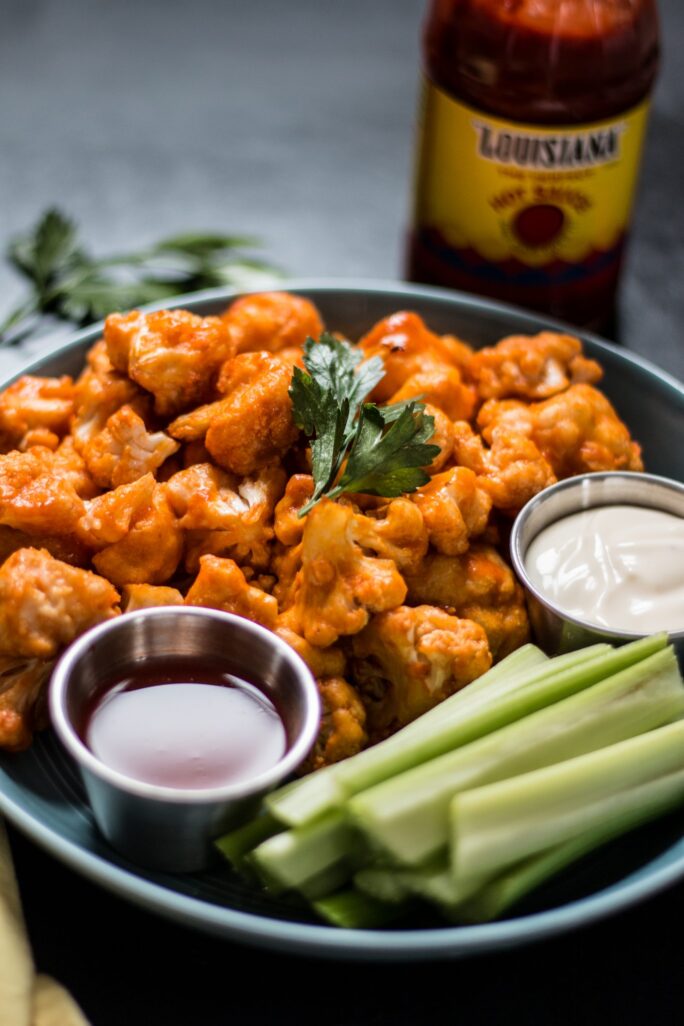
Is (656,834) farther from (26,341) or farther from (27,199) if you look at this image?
(27,199)

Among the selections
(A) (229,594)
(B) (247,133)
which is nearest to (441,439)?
(A) (229,594)

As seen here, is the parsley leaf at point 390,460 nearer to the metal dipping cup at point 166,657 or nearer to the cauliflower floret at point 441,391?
the cauliflower floret at point 441,391

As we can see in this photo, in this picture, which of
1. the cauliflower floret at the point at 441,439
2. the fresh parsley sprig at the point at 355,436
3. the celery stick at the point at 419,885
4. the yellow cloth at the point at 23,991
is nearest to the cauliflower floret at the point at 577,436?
the cauliflower floret at the point at 441,439

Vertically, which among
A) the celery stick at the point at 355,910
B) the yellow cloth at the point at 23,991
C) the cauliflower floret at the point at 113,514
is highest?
the cauliflower floret at the point at 113,514

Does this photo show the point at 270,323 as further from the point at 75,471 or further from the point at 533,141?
the point at 533,141

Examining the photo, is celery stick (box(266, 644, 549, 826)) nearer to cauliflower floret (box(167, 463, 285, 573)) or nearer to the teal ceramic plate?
the teal ceramic plate

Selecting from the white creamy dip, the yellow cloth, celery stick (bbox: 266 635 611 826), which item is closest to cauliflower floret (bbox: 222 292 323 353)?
the white creamy dip

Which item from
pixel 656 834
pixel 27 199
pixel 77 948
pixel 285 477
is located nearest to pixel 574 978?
pixel 656 834
